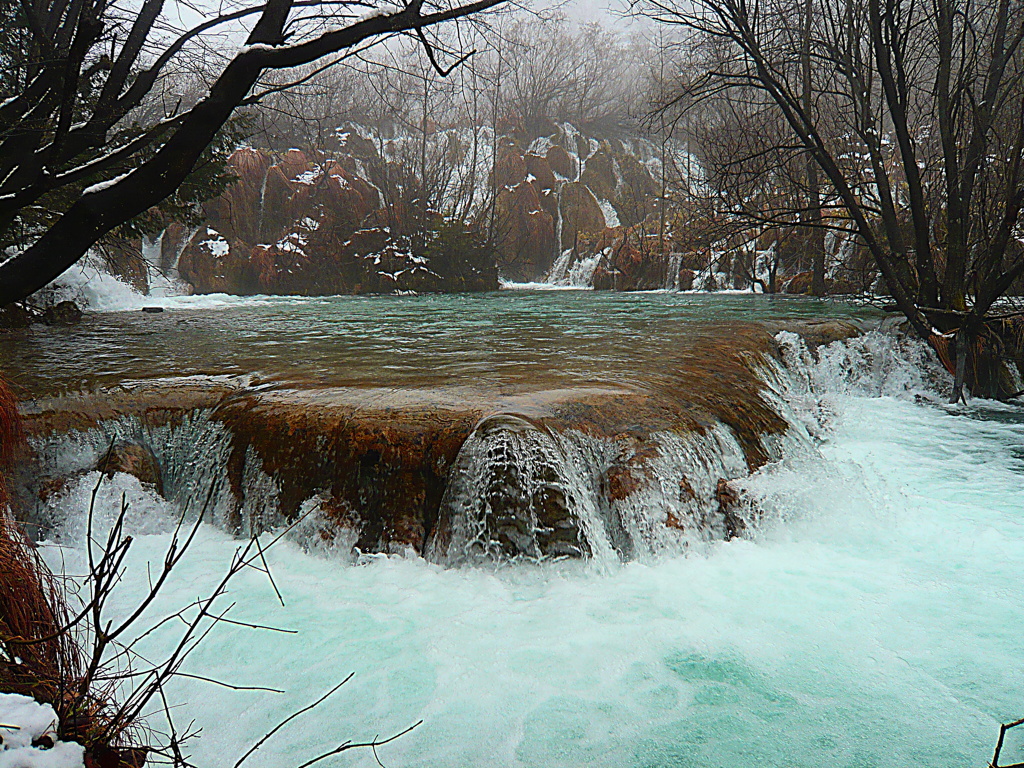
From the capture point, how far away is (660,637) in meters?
3.11

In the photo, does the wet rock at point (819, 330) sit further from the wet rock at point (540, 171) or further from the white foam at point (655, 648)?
the wet rock at point (540, 171)

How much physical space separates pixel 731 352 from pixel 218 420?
15.5ft

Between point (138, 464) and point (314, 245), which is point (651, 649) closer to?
point (138, 464)

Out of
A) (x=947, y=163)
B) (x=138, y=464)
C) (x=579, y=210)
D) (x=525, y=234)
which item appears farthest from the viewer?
(x=579, y=210)

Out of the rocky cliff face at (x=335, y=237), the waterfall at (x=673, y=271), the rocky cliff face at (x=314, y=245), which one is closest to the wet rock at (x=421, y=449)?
the rocky cliff face at (x=335, y=237)

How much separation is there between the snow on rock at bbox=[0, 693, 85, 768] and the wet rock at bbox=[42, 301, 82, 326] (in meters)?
9.79

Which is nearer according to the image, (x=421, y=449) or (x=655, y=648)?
(x=655, y=648)

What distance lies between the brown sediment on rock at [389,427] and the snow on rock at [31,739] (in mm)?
2403

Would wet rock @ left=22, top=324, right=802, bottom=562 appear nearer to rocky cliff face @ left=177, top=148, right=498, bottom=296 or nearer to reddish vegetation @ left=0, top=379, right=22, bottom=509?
reddish vegetation @ left=0, top=379, right=22, bottom=509

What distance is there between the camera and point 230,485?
4.24 metres

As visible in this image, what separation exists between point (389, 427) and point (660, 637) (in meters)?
1.97

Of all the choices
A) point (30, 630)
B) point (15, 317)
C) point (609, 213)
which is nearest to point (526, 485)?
point (30, 630)

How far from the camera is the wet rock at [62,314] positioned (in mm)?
9445

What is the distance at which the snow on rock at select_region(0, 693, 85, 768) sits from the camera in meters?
1.29
